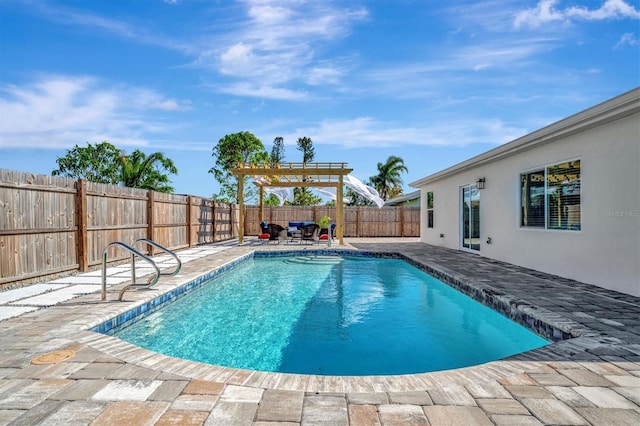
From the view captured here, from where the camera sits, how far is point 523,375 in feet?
8.90

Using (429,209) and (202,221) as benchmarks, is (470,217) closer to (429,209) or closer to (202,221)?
(429,209)

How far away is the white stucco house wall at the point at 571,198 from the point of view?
525 centimetres

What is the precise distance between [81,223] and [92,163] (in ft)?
69.4

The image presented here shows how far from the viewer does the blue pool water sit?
3961 mm

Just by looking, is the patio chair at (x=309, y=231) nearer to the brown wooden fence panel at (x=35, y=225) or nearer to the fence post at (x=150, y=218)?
the fence post at (x=150, y=218)

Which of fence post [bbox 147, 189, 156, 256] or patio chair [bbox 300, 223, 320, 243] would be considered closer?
fence post [bbox 147, 189, 156, 256]

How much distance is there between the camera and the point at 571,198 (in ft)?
21.2

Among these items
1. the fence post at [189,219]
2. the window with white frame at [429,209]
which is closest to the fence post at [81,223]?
the fence post at [189,219]

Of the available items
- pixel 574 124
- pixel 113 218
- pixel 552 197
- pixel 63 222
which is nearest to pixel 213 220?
pixel 113 218

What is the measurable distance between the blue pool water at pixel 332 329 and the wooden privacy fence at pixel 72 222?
2422 mm

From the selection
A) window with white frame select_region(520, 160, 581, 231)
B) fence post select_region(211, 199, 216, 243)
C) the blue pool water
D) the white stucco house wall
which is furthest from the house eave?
fence post select_region(211, 199, 216, 243)

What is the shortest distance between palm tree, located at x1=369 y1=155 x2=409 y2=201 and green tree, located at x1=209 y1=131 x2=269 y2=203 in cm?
1256

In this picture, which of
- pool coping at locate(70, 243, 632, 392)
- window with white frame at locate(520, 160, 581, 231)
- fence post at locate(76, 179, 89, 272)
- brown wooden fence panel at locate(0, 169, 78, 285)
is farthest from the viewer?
fence post at locate(76, 179, 89, 272)

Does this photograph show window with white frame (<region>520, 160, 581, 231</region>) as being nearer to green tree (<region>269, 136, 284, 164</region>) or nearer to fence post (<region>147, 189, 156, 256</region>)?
fence post (<region>147, 189, 156, 256</region>)
